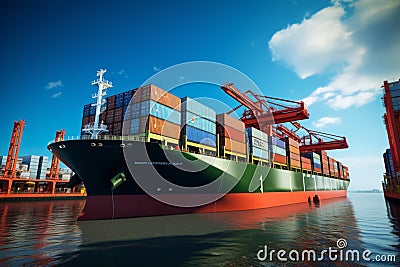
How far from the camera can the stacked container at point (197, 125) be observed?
16.5m

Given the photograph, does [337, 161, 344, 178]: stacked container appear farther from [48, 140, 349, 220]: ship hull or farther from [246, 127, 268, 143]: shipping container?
[48, 140, 349, 220]: ship hull

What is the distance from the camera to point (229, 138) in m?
19.9

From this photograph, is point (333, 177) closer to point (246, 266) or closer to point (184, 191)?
point (184, 191)

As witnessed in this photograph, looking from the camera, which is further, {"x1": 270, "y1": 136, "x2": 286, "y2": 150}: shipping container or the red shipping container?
the red shipping container

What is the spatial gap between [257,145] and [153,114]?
1315cm

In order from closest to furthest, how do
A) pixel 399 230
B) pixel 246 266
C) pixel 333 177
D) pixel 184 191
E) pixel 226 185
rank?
pixel 246 266, pixel 399 230, pixel 184 191, pixel 226 185, pixel 333 177

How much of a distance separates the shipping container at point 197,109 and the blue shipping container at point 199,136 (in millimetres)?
1513

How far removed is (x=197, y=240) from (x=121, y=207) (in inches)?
262

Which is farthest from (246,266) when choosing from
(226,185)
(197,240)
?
(226,185)

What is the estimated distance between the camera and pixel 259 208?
2061 cm

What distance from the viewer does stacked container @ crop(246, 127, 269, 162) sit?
22.3m

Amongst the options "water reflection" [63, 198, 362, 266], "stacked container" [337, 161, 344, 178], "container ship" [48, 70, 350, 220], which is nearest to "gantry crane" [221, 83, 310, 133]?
"container ship" [48, 70, 350, 220]

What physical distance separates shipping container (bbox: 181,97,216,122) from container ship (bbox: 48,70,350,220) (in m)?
0.09

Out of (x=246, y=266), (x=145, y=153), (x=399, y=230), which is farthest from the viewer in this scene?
(x=145, y=153)
